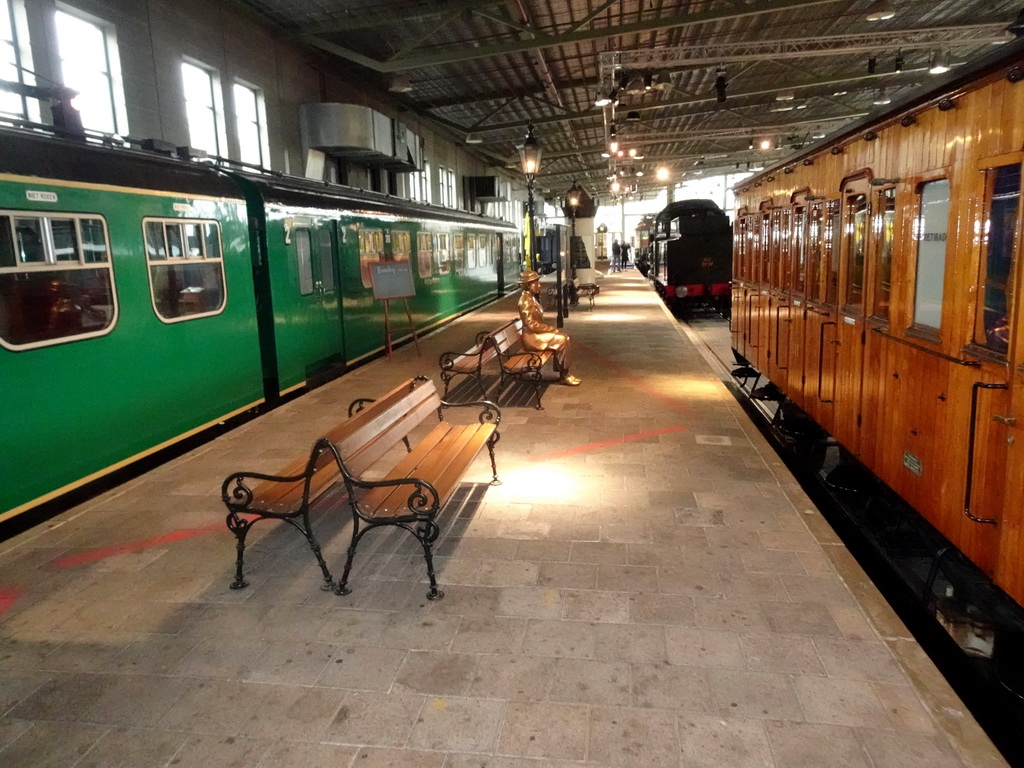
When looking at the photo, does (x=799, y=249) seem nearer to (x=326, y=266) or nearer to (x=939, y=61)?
(x=326, y=266)

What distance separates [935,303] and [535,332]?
19.6 ft

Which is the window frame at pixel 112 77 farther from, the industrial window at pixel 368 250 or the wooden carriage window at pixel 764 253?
the wooden carriage window at pixel 764 253

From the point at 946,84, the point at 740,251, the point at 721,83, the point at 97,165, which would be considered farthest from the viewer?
the point at 721,83

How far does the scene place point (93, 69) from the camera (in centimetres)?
961

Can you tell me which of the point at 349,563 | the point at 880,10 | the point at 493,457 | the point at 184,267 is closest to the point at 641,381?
the point at 493,457

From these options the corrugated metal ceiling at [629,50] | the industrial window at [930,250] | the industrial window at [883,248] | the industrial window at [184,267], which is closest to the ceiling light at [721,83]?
the corrugated metal ceiling at [629,50]

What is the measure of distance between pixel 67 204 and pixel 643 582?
4934mm

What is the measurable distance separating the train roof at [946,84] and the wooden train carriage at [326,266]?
627 centimetres

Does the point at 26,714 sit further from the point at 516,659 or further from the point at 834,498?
the point at 834,498

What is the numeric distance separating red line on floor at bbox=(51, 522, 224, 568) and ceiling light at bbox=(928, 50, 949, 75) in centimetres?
1836

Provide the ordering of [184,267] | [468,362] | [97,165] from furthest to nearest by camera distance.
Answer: [468,362] < [184,267] < [97,165]

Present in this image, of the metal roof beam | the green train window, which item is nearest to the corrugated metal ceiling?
the metal roof beam

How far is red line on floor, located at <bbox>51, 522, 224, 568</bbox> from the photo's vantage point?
14.2 feet

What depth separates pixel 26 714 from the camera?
2906 millimetres
